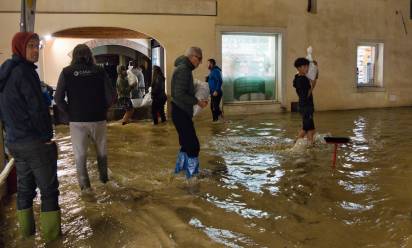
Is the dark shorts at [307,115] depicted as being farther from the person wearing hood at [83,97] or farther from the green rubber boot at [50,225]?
the green rubber boot at [50,225]

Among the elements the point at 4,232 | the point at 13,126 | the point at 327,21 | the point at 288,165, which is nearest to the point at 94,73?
the point at 13,126

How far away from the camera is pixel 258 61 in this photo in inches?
629

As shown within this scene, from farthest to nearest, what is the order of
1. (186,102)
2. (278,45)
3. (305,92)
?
1. (278,45)
2. (305,92)
3. (186,102)

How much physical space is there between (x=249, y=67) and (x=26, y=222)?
40.2ft

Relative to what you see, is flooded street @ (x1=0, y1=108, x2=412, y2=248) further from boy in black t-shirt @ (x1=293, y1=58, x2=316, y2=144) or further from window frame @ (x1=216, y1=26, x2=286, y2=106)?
window frame @ (x1=216, y1=26, x2=286, y2=106)

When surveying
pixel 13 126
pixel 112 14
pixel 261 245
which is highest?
pixel 112 14

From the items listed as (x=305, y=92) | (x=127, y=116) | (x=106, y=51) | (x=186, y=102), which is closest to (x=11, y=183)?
(x=186, y=102)

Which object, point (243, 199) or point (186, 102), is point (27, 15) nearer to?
point (186, 102)

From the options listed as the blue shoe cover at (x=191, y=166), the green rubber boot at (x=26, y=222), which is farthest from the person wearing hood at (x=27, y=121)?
the blue shoe cover at (x=191, y=166)

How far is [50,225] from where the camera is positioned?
4.36 m

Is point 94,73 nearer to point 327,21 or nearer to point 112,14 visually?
point 112,14

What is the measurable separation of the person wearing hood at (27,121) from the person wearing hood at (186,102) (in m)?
2.20

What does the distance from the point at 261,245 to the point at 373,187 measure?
251cm

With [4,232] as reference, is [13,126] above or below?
above
